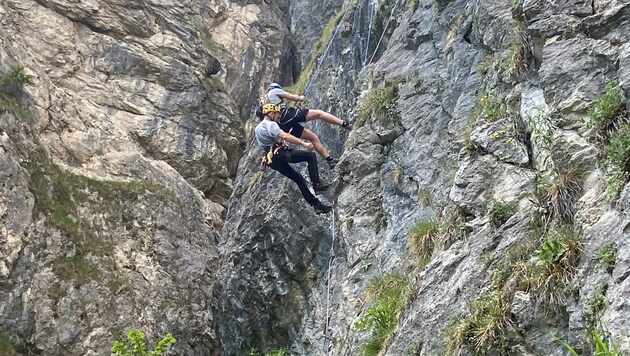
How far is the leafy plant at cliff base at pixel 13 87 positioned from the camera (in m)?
19.1

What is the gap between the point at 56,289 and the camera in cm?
1727

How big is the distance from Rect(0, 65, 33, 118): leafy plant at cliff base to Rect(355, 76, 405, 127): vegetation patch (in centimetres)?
1133

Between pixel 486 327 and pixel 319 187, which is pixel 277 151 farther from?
pixel 486 327

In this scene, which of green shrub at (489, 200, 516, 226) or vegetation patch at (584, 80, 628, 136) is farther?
green shrub at (489, 200, 516, 226)

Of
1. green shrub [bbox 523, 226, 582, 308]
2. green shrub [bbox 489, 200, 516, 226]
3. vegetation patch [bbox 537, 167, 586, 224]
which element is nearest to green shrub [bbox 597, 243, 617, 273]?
green shrub [bbox 523, 226, 582, 308]

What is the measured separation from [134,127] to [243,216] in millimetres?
6948

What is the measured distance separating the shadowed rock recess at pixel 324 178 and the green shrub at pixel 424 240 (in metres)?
0.04

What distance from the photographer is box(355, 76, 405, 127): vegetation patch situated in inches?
468

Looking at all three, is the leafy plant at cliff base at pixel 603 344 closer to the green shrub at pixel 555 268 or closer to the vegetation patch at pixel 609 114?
the green shrub at pixel 555 268

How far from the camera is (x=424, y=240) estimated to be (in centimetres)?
893

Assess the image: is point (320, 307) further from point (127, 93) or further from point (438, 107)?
point (127, 93)

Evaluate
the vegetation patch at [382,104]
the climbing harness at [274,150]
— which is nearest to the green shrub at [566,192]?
the vegetation patch at [382,104]

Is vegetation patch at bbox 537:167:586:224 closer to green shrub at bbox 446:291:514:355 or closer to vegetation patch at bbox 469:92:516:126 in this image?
green shrub at bbox 446:291:514:355

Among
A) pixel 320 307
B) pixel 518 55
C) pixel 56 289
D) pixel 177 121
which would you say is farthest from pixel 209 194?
pixel 518 55
